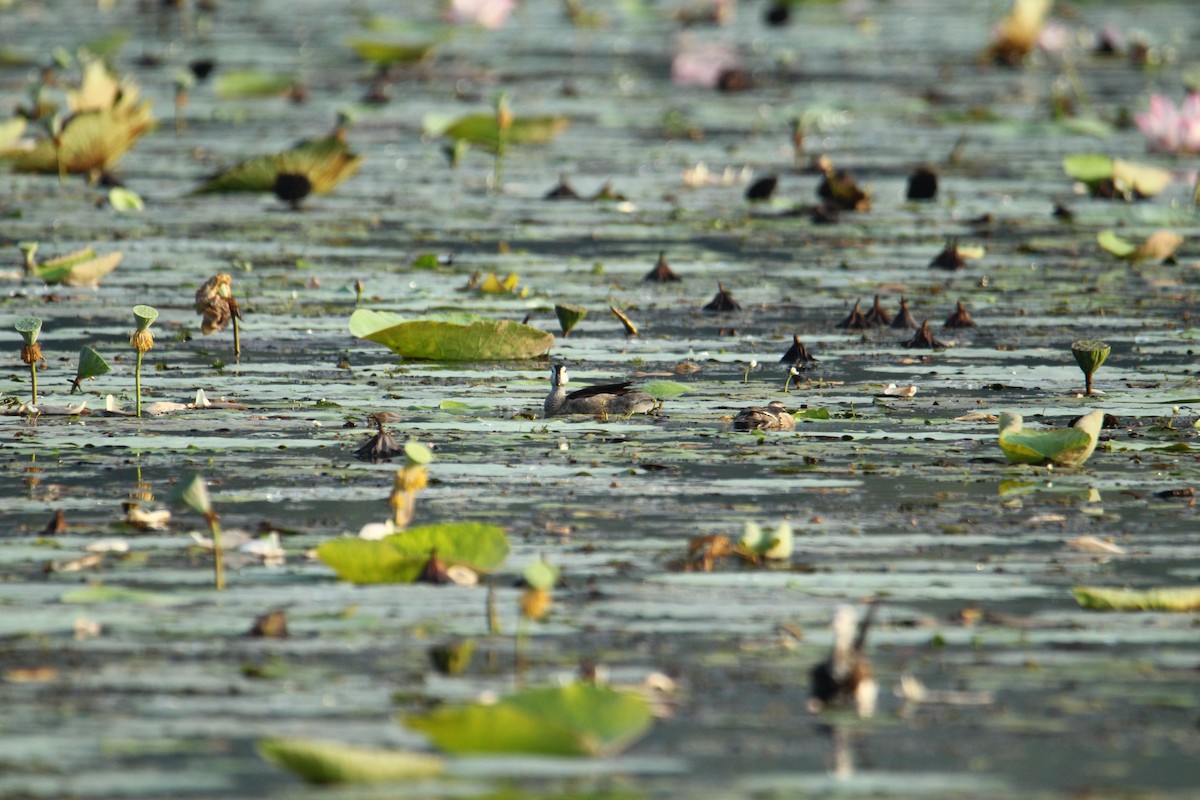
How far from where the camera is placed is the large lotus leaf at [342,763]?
2273 millimetres

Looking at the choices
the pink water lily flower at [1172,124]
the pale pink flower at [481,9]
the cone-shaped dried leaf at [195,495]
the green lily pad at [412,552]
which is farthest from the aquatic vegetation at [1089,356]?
the pale pink flower at [481,9]

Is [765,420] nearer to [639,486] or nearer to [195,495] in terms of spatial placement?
[639,486]

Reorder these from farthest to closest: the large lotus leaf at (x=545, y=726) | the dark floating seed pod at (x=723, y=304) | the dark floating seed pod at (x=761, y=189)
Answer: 1. the dark floating seed pod at (x=761, y=189)
2. the dark floating seed pod at (x=723, y=304)
3. the large lotus leaf at (x=545, y=726)

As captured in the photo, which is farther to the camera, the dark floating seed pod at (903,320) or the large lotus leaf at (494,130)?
the large lotus leaf at (494,130)

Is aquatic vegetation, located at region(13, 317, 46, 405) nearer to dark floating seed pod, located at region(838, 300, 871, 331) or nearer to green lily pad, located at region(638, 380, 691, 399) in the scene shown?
green lily pad, located at region(638, 380, 691, 399)

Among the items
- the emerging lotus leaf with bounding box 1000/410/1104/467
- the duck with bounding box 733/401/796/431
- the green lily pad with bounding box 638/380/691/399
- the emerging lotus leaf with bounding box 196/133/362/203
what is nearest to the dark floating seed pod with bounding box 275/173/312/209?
the emerging lotus leaf with bounding box 196/133/362/203

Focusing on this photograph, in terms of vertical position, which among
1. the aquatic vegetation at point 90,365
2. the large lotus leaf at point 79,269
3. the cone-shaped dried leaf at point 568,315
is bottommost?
the aquatic vegetation at point 90,365

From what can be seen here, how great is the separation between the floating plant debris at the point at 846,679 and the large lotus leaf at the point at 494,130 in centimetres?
647

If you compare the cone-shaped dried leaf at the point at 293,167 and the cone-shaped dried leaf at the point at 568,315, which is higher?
the cone-shaped dried leaf at the point at 293,167

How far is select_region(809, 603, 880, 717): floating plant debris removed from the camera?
2.53 metres

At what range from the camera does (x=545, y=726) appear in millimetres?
2404

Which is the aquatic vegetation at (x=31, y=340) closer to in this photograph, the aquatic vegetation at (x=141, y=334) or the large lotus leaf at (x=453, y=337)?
the aquatic vegetation at (x=141, y=334)

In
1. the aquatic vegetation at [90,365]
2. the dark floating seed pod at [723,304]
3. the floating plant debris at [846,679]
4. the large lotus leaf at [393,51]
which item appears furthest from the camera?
the large lotus leaf at [393,51]

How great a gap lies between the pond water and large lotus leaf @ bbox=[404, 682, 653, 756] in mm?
33
